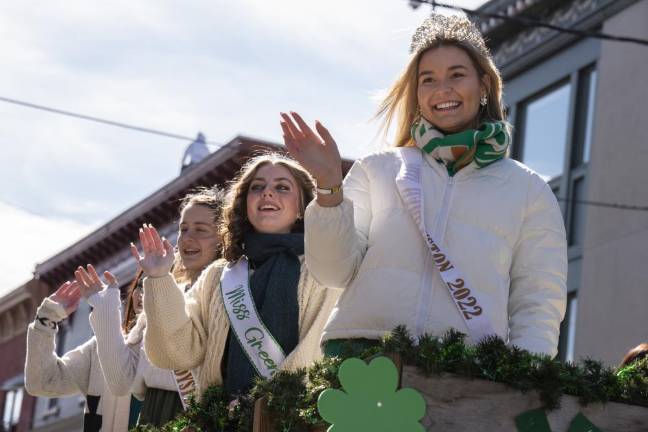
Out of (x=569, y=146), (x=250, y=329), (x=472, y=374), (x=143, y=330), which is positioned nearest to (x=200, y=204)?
(x=143, y=330)

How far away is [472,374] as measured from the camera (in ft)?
12.9

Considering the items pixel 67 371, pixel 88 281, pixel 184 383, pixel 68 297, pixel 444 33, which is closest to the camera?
pixel 444 33

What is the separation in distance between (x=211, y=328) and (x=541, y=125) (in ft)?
63.3

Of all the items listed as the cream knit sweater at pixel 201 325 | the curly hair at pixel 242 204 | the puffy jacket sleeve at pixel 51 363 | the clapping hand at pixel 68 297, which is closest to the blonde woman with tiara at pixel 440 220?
the cream knit sweater at pixel 201 325

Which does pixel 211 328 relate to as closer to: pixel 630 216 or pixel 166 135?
pixel 166 135

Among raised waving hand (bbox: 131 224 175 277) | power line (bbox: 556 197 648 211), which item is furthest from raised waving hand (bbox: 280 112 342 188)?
power line (bbox: 556 197 648 211)

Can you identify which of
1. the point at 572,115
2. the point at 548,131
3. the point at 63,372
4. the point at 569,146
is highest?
the point at 572,115

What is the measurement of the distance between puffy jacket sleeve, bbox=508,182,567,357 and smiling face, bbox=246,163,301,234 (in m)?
1.42

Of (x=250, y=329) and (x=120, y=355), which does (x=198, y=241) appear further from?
(x=250, y=329)

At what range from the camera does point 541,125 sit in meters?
24.8

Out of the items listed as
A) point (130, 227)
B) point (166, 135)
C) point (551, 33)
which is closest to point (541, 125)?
point (551, 33)

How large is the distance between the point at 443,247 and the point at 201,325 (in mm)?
1547

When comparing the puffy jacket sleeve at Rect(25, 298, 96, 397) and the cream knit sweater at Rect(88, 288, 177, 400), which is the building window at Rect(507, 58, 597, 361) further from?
the cream knit sweater at Rect(88, 288, 177, 400)

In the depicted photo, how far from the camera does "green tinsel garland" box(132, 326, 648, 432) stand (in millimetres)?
3902
